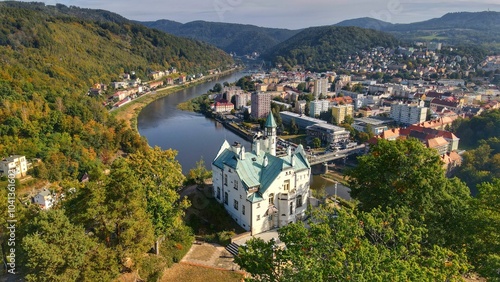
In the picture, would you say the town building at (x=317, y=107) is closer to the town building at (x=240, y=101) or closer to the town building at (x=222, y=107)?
the town building at (x=240, y=101)

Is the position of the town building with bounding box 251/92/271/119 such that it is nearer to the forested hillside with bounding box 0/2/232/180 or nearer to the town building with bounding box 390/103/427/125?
the town building with bounding box 390/103/427/125

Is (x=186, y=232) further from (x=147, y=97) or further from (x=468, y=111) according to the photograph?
(x=147, y=97)

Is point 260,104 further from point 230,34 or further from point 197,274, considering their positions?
point 230,34

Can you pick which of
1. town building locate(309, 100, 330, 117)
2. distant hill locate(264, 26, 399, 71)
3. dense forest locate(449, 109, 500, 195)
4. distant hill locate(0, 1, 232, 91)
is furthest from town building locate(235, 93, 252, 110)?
distant hill locate(264, 26, 399, 71)

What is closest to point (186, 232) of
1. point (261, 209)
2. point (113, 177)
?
point (261, 209)

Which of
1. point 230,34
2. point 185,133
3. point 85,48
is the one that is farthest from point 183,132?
point 230,34
